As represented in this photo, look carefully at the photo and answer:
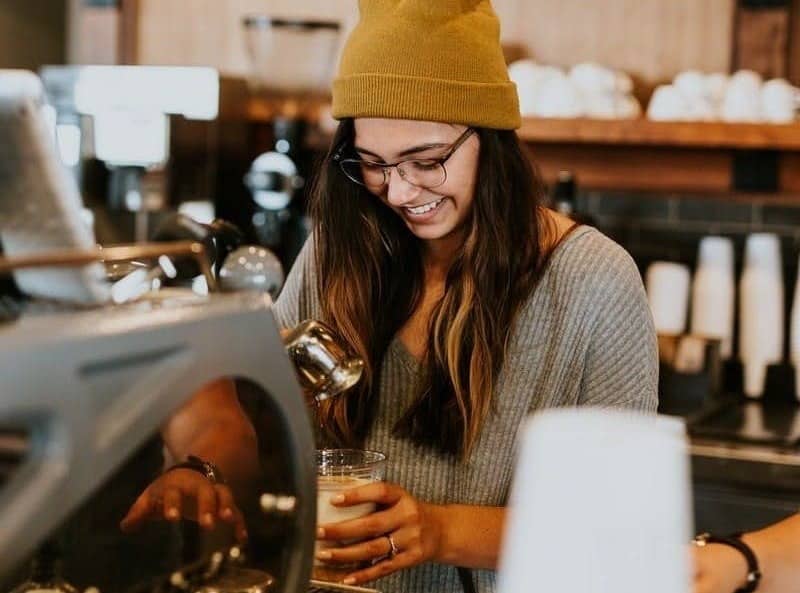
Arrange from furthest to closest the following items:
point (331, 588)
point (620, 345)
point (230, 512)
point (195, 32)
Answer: point (195, 32), point (620, 345), point (331, 588), point (230, 512)

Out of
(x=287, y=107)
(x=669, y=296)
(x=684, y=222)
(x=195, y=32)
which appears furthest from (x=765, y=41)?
(x=195, y=32)

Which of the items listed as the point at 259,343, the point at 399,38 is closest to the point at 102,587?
the point at 259,343

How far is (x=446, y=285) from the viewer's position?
1920mm

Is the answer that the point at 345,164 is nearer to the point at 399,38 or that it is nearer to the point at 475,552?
the point at 399,38

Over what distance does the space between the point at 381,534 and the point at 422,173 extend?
0.51m

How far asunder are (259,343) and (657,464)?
0.34m

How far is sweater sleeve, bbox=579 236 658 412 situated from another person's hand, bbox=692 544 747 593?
0.41 m

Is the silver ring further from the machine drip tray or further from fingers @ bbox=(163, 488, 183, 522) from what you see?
fingers @ bbox=(163, 488, 183, 522)

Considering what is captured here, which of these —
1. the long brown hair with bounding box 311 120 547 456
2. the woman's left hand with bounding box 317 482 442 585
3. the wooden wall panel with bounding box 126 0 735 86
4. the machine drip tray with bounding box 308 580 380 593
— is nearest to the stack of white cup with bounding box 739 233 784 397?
the wooden wall panel with bounding box 126 0 735 86

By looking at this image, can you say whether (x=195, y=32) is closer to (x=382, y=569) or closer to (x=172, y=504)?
(x=382, y=569)

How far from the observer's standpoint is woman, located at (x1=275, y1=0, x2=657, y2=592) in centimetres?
177

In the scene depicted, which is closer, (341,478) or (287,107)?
(341,478)

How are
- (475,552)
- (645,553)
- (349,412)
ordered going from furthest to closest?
(349,412) < (475,552) < (645,553)

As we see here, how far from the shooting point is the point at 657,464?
775 millimetres
